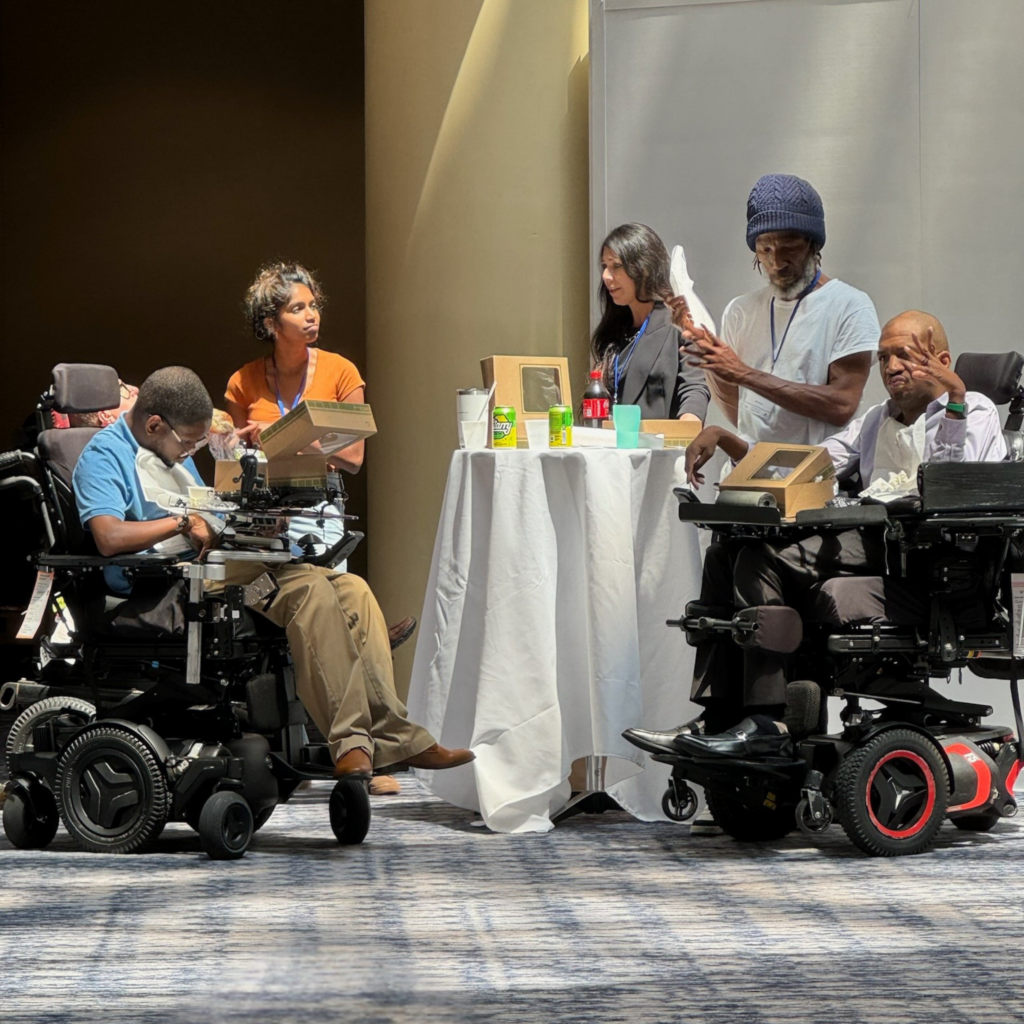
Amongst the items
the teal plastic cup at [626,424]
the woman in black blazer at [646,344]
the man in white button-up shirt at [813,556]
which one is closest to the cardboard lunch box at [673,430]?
the teal plastic cup at [626,424]

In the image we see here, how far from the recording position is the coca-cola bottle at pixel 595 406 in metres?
3.70

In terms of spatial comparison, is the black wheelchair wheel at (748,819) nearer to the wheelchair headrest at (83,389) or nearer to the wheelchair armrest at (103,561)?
the wheelchair armrest at (103,561)

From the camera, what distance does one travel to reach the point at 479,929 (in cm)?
244

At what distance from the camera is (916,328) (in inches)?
129

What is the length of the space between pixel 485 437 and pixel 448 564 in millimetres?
325

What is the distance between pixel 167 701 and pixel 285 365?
1356 millimetres

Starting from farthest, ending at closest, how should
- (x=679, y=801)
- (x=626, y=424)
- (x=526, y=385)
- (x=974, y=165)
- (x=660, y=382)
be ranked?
(x=974, y=165), (x=660, y=382), (x=526, y=385), (x=626, y=424), (x=679, y=801)

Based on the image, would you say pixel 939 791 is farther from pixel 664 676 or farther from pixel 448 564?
pixel 448 564

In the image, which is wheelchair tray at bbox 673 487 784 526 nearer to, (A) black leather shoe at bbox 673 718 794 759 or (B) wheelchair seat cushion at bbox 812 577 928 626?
(B) wheelchair seat cushion at bbox 812 577 928 626

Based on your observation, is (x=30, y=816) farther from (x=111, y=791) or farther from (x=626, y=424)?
(x=626, y=424)

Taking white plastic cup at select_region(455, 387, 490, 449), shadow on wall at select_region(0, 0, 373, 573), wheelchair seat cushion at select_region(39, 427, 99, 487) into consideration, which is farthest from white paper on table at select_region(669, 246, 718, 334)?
shadow on wall at select_region(0, 0, 373, 573)

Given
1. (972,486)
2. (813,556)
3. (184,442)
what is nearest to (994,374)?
(972,486)

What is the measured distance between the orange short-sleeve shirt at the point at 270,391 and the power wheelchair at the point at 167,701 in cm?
90

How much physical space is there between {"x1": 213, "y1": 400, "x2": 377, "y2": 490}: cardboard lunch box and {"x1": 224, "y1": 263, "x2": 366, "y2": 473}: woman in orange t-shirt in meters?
0.95
